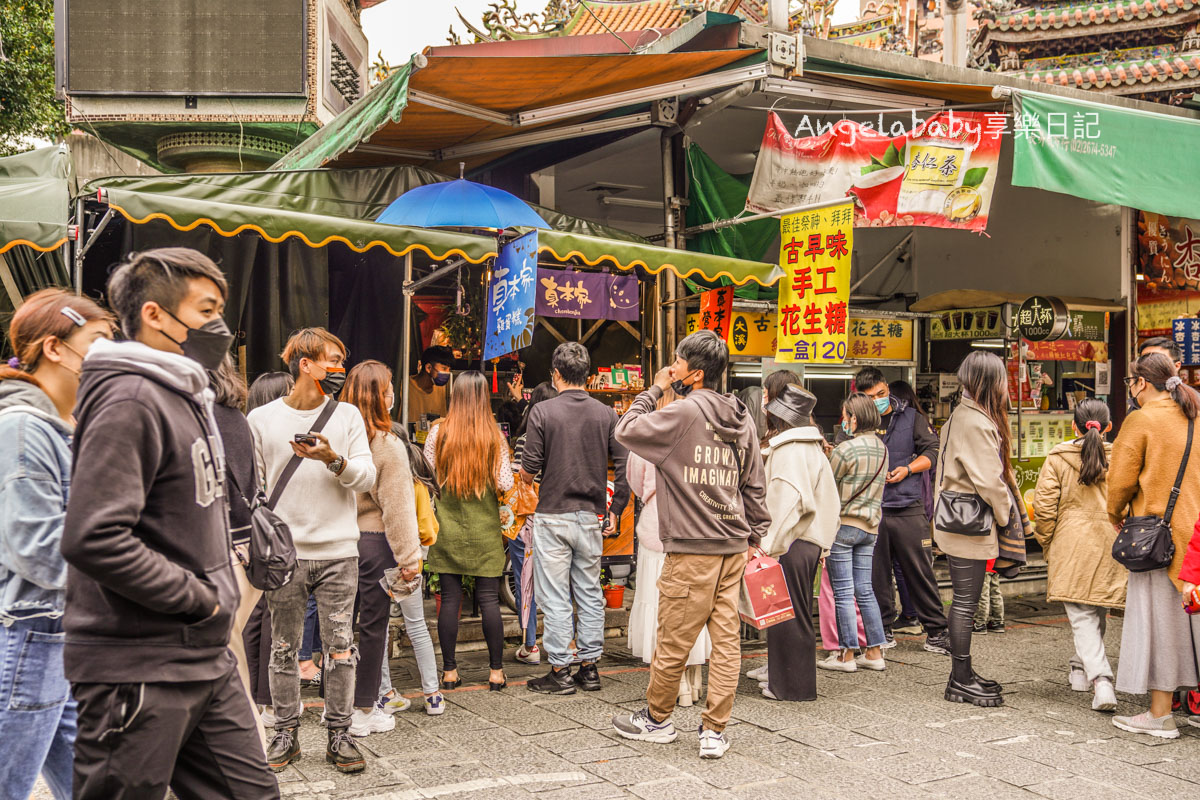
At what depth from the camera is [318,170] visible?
8289mm

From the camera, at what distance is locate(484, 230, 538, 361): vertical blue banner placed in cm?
664

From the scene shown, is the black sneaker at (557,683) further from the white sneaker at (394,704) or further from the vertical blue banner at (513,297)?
the vertical blue banner at (513,297)

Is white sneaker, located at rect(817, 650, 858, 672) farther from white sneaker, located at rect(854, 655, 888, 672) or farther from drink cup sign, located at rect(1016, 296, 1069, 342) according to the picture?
drink cup sign, located at rect(1016, 296, 1069, 342)

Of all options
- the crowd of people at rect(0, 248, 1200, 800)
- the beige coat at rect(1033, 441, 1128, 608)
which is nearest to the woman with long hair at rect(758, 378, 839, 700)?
the crowd of people at rect(0, 248, 1200, 800)

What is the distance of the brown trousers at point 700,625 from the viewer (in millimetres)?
4867

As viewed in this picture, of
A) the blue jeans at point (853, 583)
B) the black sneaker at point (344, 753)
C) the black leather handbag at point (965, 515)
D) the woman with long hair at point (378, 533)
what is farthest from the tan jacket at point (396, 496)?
the black leather handbag at point (965, 515)

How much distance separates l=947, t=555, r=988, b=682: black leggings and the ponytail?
99 cm

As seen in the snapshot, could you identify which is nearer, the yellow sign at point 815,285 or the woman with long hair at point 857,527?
the woman with long hair at point 857,527

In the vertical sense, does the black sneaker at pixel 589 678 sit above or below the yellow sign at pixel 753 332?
below

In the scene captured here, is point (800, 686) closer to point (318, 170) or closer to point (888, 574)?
point (888, 574)

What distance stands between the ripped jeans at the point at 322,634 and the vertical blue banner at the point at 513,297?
8.11 ft

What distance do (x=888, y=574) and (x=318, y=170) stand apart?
589 cm

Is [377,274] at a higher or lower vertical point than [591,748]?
higher

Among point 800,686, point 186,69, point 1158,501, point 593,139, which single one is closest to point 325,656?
point 800,686
